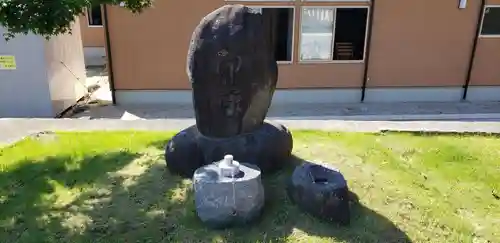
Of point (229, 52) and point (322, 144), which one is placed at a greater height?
point (229, 52)

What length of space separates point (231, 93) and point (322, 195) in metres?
1.48

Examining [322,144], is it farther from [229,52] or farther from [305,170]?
[229,52]

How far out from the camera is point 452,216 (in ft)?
13.6

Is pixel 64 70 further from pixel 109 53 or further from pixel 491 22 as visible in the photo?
pixel 491 22

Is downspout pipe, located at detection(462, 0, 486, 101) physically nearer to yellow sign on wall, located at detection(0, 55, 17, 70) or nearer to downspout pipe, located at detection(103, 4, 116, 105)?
downspout pipe, located at detection(103, 4, 116, 105)

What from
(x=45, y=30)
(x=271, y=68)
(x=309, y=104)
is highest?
(x=45, y=30)

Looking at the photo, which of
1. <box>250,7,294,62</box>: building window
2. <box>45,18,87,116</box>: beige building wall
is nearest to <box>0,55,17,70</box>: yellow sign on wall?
<box>45,18,87,116</box>: beige building wall

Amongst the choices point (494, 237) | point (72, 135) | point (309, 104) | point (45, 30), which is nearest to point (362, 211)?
point (494, 237)

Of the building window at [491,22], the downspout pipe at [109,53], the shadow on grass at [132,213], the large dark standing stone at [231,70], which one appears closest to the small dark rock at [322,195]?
the shadow on grass at [132,213]

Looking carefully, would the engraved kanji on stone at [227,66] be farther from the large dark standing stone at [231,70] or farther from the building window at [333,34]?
the building window at [333,34]

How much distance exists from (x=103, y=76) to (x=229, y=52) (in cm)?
1081

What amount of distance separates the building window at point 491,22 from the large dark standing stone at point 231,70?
8.48m

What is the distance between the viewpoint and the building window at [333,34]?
33.6ft

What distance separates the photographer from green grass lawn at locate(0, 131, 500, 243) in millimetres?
3855
